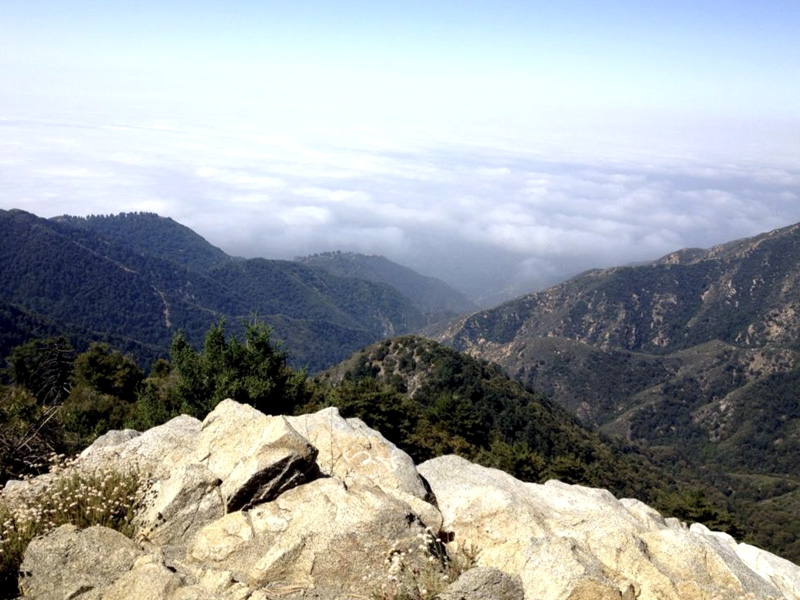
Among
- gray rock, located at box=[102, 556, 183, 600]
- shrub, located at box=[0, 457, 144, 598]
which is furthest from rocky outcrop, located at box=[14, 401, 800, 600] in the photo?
shrub, located at box=[0, 457, 144, 598]

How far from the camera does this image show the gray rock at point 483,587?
7953 millimetres

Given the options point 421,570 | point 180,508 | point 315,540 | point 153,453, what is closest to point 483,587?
point 421,570

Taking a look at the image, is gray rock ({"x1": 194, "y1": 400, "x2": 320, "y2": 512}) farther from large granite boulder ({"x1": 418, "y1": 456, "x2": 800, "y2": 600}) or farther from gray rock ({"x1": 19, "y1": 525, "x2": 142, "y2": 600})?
large granite boulder ({"x1": 418, "y1": 456, "x2": 800, "y2": 600})

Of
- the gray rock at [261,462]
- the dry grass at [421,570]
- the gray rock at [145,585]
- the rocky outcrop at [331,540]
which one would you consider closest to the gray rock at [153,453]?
the rocky outcrop at [331,540]

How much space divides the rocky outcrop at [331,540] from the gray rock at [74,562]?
0.06 feet

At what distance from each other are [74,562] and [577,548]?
7.89 m

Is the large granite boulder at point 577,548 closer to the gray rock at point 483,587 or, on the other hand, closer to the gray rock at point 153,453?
the gray rock at point 483,587

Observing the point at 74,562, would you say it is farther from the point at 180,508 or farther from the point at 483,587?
the point at 483,587

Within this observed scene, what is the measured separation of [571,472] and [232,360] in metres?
34.8

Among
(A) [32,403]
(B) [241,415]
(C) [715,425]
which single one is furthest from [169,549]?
(C) [715,425]

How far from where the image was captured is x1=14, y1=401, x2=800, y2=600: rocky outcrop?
8.47 m

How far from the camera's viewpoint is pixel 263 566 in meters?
9.03

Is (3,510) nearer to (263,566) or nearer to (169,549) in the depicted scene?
(169,549)

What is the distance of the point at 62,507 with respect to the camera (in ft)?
32.7
